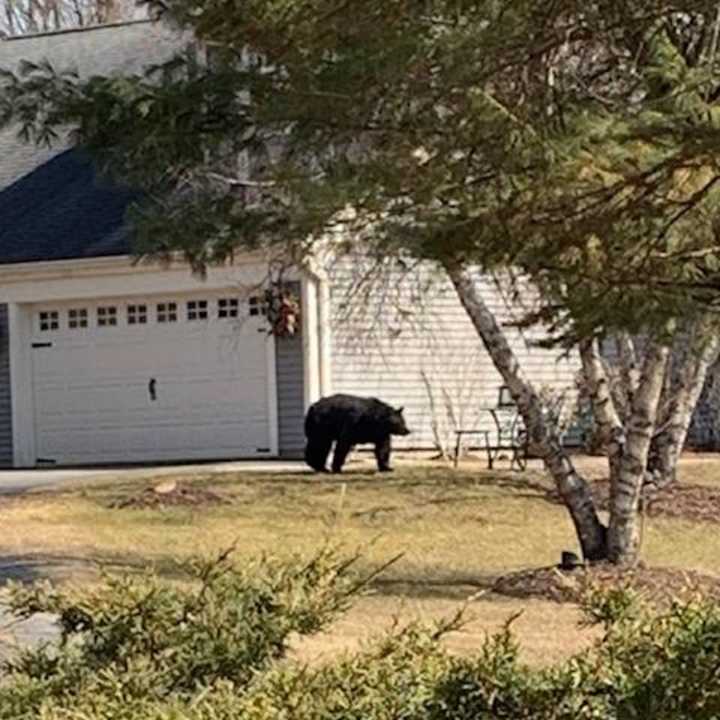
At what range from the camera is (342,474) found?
1906 cm

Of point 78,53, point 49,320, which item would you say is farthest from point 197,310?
point 78,53

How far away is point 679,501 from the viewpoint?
17172 mm

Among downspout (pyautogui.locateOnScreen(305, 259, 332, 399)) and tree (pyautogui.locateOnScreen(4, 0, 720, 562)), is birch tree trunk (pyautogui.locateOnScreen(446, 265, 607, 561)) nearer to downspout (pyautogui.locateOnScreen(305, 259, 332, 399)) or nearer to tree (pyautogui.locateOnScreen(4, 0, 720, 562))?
tree (pyautogui.locateOnScreen(4, 0, 720, 562))

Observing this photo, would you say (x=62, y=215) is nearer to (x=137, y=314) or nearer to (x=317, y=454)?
(x=137, y=314)

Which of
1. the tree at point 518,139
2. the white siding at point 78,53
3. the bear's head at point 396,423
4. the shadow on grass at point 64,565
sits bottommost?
the shadow on grass at point 64,565

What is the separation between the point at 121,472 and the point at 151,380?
7.88 feet

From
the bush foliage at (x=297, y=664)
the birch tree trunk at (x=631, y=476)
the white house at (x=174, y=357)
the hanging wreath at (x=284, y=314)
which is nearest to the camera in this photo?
the bush foliage at (x=297, y=664)

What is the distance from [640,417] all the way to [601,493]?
4.90 metres

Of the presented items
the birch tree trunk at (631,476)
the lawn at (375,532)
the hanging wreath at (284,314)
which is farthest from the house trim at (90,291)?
the birch tree trunk at (631,476)

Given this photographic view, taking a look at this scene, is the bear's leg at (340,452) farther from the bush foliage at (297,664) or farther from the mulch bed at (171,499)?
the bush foliage at (297,664)

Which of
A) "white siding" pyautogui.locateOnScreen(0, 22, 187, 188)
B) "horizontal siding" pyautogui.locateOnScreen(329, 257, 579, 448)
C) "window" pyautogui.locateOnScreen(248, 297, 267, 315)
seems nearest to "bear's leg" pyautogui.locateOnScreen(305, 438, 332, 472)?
"horizontal siding" pyautogui.locateOnScreen(329, 257, 579, 448)

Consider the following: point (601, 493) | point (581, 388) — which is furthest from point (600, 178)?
point (581, 388)

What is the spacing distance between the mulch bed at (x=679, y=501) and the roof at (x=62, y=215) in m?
7.60

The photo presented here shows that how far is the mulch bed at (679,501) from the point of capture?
54.4ft
